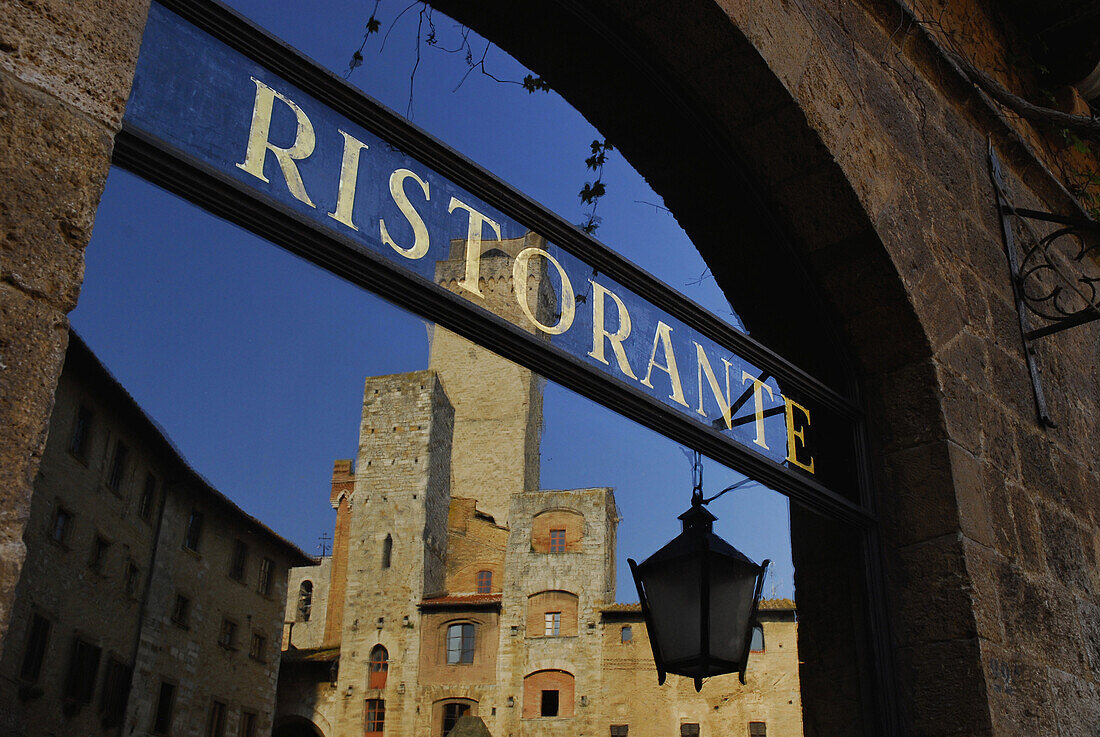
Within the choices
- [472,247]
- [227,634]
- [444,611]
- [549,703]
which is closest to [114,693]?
[227,634]

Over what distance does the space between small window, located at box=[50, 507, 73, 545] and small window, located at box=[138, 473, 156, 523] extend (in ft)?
1.58

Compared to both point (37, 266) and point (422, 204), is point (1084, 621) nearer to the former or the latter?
point (422, 204)

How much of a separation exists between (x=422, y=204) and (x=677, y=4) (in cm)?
113

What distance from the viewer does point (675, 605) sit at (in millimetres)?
3705

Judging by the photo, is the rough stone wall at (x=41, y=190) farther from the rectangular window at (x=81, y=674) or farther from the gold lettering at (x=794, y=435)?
the rectangular window at (x=81, y=674)

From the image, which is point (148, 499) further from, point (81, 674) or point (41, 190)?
point (41, 190)

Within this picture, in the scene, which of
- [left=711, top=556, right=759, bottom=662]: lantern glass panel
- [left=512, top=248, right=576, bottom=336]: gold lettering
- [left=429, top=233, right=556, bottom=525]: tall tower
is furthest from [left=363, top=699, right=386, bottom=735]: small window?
[left=512, top=248, right=576, bottom=336]: gold lettering

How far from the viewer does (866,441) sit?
362 centimetres

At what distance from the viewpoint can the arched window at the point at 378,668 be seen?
34.7m

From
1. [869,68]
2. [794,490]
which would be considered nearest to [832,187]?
[869,68]

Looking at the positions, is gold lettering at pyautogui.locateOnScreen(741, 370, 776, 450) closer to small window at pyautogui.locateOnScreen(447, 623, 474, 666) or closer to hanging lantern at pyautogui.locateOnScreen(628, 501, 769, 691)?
hanging lantern at pyautogui.locateOnScreen(628, 501, 769, 691)

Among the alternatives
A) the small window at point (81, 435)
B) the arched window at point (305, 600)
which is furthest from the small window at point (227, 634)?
the arched window at point (305, 600)

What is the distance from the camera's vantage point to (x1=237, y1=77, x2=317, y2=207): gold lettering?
7.23 feet

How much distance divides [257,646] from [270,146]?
34.2ft
